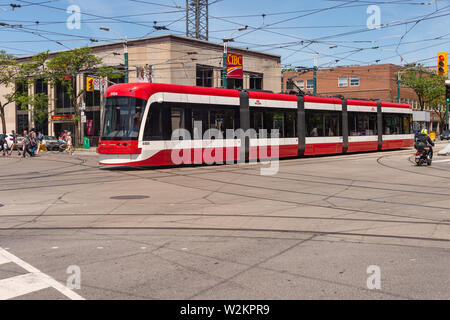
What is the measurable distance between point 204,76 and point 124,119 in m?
31.4

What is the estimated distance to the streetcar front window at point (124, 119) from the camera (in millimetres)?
17875

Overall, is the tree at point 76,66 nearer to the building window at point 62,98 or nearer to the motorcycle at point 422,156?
the building window at point 62,98

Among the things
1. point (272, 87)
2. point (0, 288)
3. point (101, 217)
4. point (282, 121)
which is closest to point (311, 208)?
point (101, 217)

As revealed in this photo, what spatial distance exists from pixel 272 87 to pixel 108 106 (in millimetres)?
40715

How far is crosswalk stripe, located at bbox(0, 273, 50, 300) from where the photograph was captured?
442 centimetres

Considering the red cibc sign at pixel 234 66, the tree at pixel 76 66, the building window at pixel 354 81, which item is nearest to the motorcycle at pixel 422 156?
the red cibc sign at pixel 234 66

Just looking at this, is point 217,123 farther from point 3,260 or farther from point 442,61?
point 3,260

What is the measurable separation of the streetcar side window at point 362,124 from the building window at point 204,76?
21.4 meters

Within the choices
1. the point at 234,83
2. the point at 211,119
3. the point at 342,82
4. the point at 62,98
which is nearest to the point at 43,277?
the point at 211,119

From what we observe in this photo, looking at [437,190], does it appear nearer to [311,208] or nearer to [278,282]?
[311,208]

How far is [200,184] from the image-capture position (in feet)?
46.1

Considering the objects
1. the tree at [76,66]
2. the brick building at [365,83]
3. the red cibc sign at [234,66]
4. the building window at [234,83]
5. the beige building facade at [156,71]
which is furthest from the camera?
the brick building at [365,83]

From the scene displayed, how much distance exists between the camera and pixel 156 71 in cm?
4488

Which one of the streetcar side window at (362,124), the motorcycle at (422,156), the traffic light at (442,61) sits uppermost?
the traffic light at (442,61)
